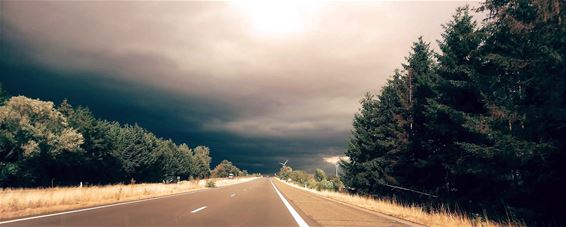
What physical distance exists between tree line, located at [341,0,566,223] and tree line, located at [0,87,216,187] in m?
28.6

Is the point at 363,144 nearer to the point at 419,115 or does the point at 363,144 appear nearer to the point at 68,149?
the point at 419,115

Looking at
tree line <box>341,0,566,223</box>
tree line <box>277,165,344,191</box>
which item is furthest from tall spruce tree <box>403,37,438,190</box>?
tree line <box>277,165,344,191</box>

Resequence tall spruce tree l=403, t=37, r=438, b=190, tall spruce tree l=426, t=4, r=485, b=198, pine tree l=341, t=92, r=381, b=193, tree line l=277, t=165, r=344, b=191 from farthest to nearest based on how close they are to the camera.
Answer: tree line l=277, t=165, r=344, b=191, pine tree l=341, t=92, r=381, b=193, tall spruce tree l=403, t=37, r=438, b=190, tall spruce tree l=426, t=4, r=485, b=198

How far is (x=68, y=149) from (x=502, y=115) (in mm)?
54975

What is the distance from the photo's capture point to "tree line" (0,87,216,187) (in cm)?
4778

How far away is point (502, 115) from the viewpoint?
14.4 metres

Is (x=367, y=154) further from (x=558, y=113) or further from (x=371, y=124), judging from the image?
(x=558, y=113)

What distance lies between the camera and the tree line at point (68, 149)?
47.8 m

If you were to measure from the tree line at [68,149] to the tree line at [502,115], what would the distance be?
94.0ft

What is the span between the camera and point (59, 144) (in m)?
52.3

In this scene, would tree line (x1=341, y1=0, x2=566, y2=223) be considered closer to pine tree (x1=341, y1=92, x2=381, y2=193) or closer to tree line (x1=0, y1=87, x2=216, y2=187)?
pine tree (x1=341, y1=92, x2=381, y2=193)

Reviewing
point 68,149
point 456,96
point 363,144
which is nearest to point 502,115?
point 456,96

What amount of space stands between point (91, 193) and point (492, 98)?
850 inches

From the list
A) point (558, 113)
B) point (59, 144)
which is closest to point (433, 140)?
point (558, 113)
